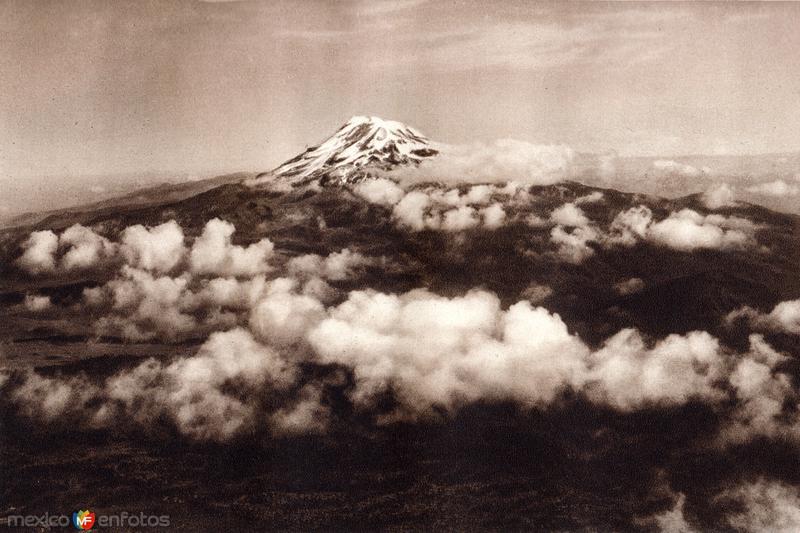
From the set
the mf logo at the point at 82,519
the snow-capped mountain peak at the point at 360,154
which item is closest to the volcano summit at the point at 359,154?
the snow-capped mountain peak at the point at 360,154

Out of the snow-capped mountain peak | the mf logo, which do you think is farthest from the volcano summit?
the mf logo

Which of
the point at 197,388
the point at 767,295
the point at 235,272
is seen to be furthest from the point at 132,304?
the point at 767,295

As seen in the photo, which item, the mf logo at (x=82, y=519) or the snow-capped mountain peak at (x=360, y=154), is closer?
the mf logo at (x=82, y=519)

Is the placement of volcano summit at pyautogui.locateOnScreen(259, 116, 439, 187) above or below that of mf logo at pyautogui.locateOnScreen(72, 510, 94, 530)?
above

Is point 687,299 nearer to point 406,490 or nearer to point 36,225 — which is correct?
point 406,490

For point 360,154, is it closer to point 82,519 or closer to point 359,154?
point 359,154

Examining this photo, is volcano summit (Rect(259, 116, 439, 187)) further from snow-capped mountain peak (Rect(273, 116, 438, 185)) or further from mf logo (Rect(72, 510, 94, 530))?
mf logo (Rect(72, 510, 94, 530))

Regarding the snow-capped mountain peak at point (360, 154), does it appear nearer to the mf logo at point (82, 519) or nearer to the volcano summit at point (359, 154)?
the volcano summit at point (359, 154)

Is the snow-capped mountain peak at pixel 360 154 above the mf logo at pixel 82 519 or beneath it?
above
